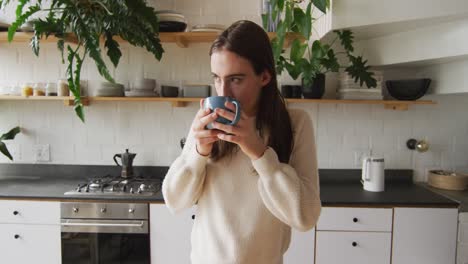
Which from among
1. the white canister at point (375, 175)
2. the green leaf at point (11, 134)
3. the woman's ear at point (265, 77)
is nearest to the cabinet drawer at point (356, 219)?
the white canister at point (375, 175)

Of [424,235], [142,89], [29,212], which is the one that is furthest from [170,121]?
[424,235]

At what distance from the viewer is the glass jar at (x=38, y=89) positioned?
2256 mm

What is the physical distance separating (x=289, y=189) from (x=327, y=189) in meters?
1.44

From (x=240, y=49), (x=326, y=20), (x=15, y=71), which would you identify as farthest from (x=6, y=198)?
(x=326, y=20)

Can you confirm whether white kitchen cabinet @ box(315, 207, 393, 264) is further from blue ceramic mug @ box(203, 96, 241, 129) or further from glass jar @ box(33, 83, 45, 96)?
glass jar @ box(33, 83, 45, 96)

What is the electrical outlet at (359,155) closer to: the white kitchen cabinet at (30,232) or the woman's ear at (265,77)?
the woman's ear at (265,77)

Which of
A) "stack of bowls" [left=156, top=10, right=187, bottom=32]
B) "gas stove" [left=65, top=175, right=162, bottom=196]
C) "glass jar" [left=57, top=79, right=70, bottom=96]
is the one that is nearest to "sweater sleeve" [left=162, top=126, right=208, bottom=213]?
"gas stove" [left=65, top=175, right=162, bottom=196]

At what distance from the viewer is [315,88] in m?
2.11

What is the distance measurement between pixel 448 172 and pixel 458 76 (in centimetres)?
75

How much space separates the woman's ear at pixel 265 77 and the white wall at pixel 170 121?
152 centimetres

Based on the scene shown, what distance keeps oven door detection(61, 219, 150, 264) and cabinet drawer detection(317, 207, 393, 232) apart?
3.68 feet

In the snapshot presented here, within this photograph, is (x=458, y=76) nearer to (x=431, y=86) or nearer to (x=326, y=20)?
(x=431, y=86)

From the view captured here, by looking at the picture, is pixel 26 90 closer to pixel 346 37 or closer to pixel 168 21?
pixel 168 21

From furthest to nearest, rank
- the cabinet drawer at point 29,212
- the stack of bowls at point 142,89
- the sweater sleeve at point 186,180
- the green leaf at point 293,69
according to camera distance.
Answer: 1. the stack of bowls at point 142,89
2. the green leaf at point 293,69
3. the cabinet drawer at point 29,212
4. the sweater sleeve at point 186,180
